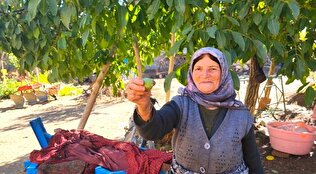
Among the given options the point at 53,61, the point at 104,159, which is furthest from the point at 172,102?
the point at 53,61

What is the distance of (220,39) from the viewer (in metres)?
1.62

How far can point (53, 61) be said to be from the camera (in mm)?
2572

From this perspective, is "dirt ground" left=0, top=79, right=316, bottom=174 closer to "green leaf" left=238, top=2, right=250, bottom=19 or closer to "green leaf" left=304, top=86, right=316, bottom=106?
"green leaf" left=304, top=86, right=316, bottom=106

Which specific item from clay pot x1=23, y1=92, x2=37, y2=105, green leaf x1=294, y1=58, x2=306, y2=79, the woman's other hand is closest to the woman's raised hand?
the woman's other hand

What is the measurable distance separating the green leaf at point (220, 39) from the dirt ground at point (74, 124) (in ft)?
8.84

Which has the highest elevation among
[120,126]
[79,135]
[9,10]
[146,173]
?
[9,10]

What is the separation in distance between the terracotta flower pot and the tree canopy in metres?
1.80

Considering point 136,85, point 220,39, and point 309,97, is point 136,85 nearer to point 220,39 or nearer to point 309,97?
point 220,39

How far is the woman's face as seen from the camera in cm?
153

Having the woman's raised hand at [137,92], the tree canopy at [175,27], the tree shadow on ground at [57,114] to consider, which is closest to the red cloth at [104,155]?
the tree canopy at [175,27]

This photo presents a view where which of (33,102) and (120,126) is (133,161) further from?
(33,102)

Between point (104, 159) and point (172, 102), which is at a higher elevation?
point (172, 102)

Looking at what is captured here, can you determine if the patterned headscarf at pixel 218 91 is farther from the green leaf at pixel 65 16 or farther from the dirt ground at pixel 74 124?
the dirt ground at pixel 74 124

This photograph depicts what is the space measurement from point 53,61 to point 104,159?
2.79 ft
